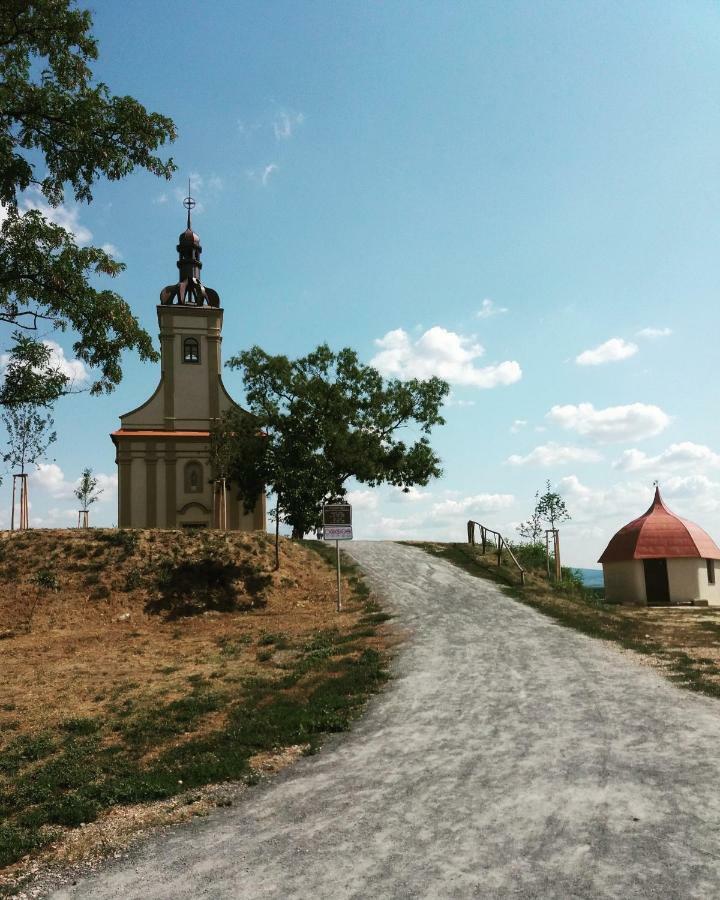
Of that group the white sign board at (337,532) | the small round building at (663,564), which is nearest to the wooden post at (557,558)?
the small round building at (663,564)

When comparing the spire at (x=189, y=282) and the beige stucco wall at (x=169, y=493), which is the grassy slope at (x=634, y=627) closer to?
the beige stucco wall at (x=169, y=493)

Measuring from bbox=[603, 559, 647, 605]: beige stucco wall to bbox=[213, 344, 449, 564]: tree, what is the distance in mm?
14073

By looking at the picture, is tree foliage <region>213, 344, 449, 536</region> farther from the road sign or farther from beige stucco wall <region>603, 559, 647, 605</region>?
beige stucco wall <region>603, 559, 647, 605</region>

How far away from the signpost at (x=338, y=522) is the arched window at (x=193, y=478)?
21232 millimetres

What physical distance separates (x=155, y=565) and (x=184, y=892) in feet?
64.3

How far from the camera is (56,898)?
198 inches

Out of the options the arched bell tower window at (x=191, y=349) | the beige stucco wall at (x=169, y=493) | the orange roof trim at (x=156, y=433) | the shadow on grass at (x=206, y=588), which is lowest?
the shadow on grass at (x=206, y=588)

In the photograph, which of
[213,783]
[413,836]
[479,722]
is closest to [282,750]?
[213,783]

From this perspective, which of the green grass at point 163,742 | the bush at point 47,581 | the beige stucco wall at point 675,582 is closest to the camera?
the green grass at point 163,742

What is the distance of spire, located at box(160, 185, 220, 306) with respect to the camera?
43.9m

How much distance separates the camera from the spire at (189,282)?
43.9 metres

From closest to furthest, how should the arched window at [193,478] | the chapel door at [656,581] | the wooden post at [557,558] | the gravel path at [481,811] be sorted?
1. the gravel path at [481,811]
2. the wooden post at [557,558]
3. the chapel door at [656,581]
4. the arched window at [193,478]

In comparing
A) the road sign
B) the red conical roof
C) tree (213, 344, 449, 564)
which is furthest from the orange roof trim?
the red conical roof

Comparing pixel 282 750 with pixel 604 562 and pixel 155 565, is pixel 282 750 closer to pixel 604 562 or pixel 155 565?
pixel 155 565
